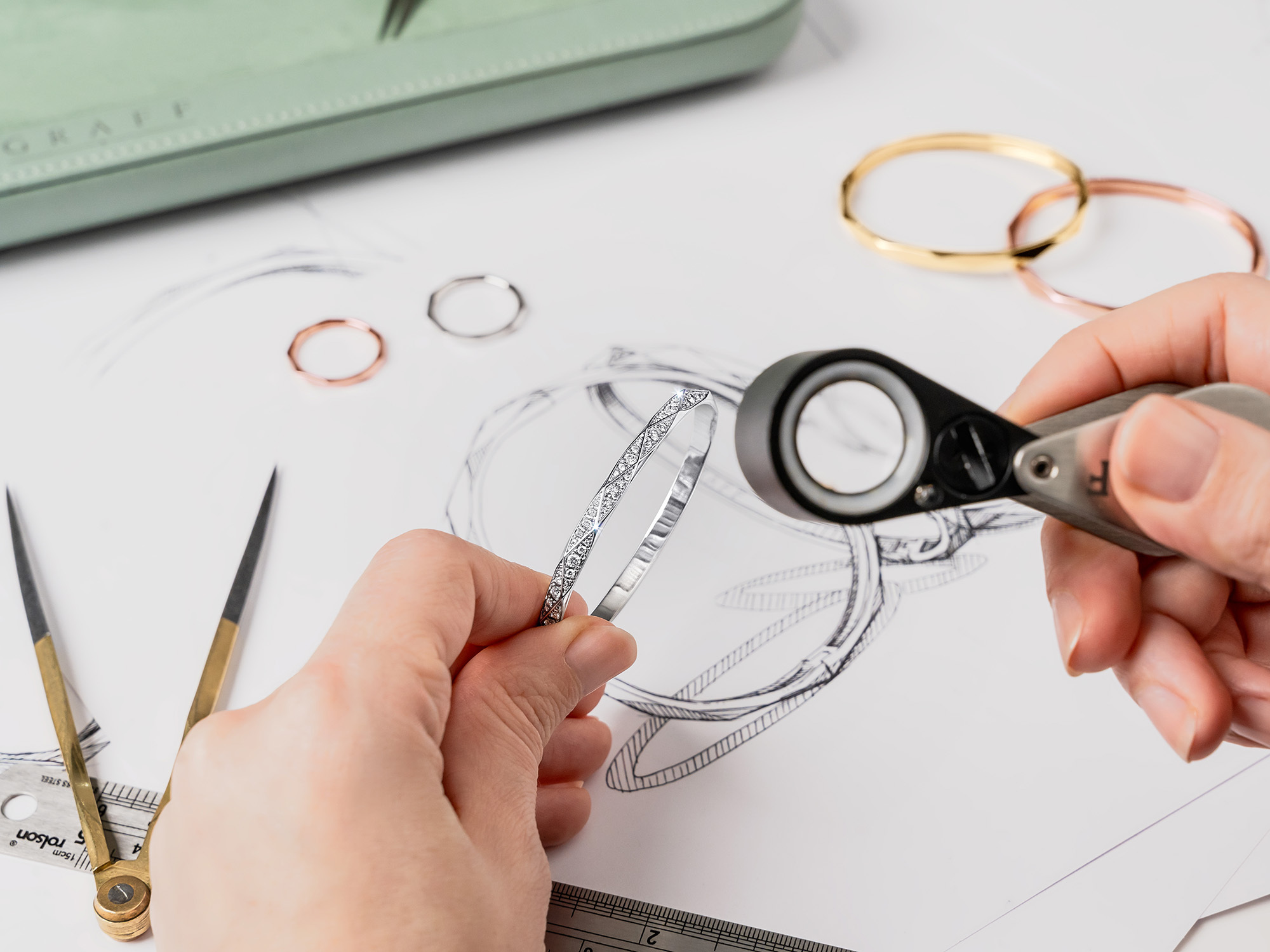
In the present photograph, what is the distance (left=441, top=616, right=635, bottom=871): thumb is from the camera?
0.61 m

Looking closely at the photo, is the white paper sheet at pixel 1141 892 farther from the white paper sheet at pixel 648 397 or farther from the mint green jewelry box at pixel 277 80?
the mint green jewelry box at pixel 277 80

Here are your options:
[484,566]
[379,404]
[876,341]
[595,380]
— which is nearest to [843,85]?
[876,341]

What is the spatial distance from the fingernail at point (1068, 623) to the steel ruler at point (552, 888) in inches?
10.7

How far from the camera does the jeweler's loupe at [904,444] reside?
1.79ft

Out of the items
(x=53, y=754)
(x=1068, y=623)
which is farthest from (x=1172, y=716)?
(x=53, y=754)

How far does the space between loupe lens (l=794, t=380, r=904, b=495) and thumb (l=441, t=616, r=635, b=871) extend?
13.3 inches

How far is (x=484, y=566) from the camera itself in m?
0.68

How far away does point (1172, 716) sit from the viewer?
69 cm

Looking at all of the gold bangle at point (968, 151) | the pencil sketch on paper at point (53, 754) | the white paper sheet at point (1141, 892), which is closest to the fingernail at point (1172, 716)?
the white paper sheet at point (1141, 892)

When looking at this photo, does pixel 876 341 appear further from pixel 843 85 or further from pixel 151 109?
pixel 151 109

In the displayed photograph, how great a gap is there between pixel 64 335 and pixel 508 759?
2.77 feet

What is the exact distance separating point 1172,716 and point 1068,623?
0.30 ft

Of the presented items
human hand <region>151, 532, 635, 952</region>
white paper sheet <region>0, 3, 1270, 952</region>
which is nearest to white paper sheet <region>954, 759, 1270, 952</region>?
white paper sheet <region>0, 3, 1270, 952</region>

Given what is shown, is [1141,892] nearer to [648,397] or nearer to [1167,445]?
[1167,445]
